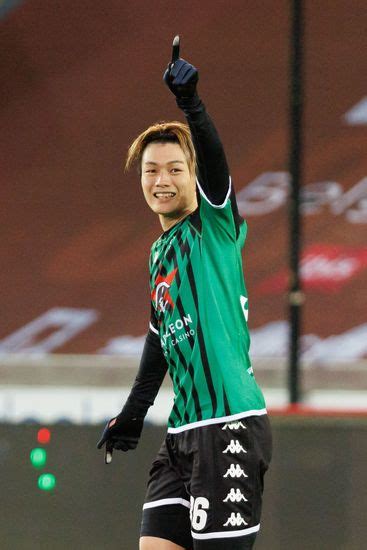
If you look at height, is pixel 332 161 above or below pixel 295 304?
above

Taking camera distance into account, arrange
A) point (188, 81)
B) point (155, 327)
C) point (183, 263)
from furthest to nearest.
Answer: point (155, 327), point (183, 263), point (188, 81)

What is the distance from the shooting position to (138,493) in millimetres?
5062

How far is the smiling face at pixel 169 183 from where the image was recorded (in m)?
3.57

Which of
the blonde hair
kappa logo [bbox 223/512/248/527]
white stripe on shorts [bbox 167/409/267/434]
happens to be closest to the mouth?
the blonde hair

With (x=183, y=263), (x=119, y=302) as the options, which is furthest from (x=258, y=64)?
(x=183, y=263)

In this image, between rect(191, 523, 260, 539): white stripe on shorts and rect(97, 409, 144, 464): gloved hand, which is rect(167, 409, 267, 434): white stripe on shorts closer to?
rect(191, 523, 260, 539): white stripe on shorts

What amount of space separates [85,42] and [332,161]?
119cm

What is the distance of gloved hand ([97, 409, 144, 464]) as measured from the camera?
3891mm

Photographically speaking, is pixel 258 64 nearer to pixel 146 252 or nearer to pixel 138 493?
pixel 146 252

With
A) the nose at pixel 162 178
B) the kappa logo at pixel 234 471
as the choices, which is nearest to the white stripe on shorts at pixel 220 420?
the kappa logo at pixel 234 471

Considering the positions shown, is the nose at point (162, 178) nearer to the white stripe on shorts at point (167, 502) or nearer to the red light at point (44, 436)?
the white stripe on shorts at point (167, 502)

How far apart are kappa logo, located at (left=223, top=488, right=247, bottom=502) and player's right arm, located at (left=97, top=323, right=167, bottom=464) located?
60cm

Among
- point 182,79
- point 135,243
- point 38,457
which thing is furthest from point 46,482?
point 182,79

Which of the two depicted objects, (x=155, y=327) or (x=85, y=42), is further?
(x=85, y=42)
